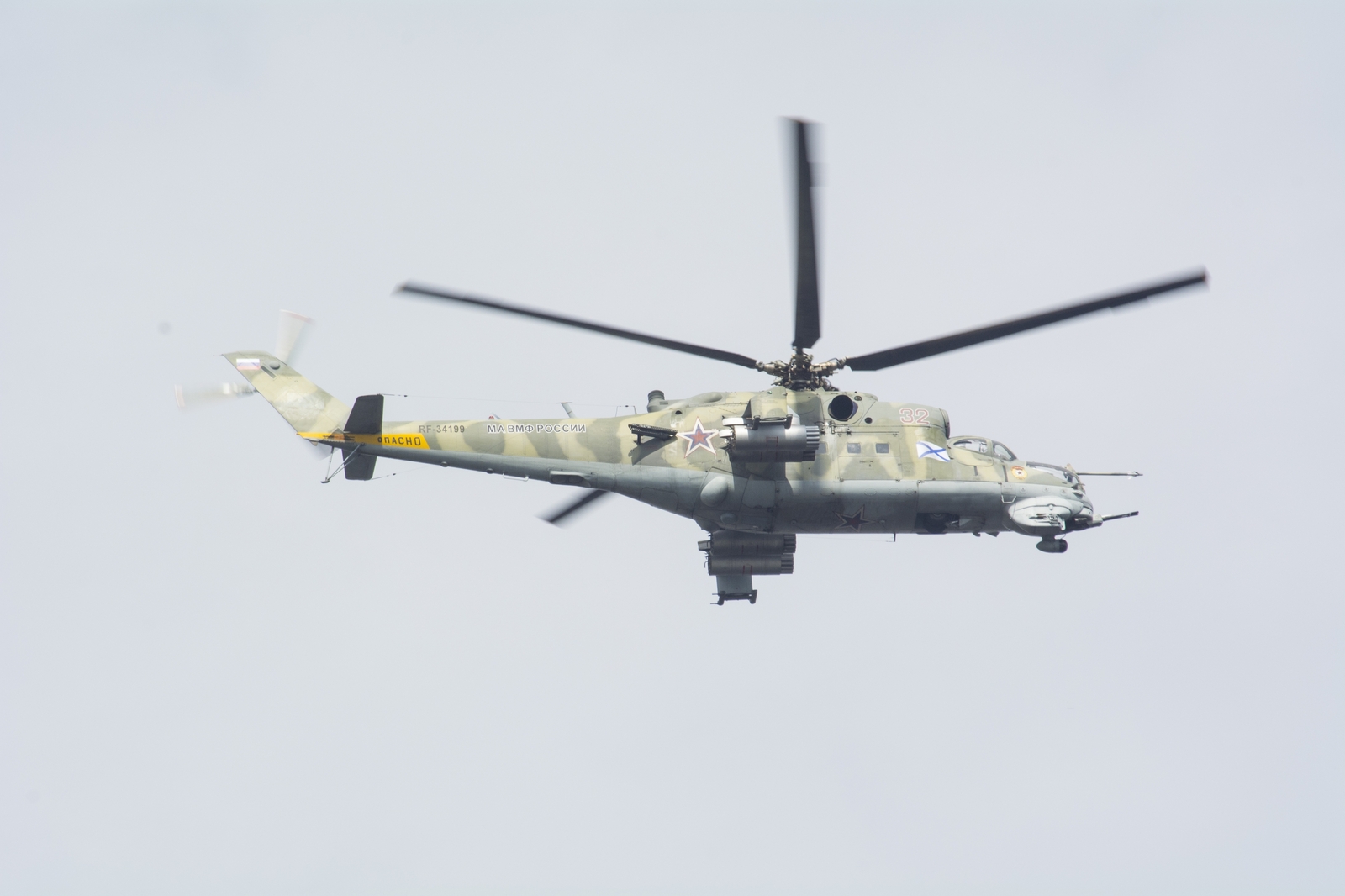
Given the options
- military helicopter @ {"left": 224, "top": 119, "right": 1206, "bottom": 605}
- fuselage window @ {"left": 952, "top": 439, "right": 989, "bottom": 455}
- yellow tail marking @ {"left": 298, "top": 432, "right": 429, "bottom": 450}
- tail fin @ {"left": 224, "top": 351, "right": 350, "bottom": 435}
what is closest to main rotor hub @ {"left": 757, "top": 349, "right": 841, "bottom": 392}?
military helicopter @ {"left": 224, "top": 119, "right": 1206, "bottom": 605}

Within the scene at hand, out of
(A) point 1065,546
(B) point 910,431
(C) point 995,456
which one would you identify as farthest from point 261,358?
(A) point 1065,546

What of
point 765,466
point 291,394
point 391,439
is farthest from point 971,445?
point 291,394

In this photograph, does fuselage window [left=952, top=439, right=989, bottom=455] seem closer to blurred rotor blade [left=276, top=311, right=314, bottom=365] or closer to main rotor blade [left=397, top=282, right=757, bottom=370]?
main rotor blade [left=397, top=282, right=757, bottom=370]

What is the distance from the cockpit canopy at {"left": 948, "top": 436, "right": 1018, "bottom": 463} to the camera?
30.9 metres

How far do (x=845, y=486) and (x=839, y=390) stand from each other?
7.62 feet

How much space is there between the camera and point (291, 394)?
31750mm

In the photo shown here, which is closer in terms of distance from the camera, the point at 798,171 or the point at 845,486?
the point at 798,171

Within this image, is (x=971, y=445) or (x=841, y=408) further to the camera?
(x=971, y=445)

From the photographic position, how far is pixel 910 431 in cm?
3042

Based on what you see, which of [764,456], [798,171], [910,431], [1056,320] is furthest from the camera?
[910,431]

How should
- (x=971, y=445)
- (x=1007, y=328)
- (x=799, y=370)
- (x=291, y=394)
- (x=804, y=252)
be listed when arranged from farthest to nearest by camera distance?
(x=291, y=394) → (x=971, y=445) → (x=799, y=370) → (x=1007, y=328) → (x=804, y=252)

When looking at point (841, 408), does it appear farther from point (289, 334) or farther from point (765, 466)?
point (289, 334)

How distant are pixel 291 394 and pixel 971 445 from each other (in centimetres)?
1656

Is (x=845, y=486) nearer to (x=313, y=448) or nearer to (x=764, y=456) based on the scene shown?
(x=764, y=456)
